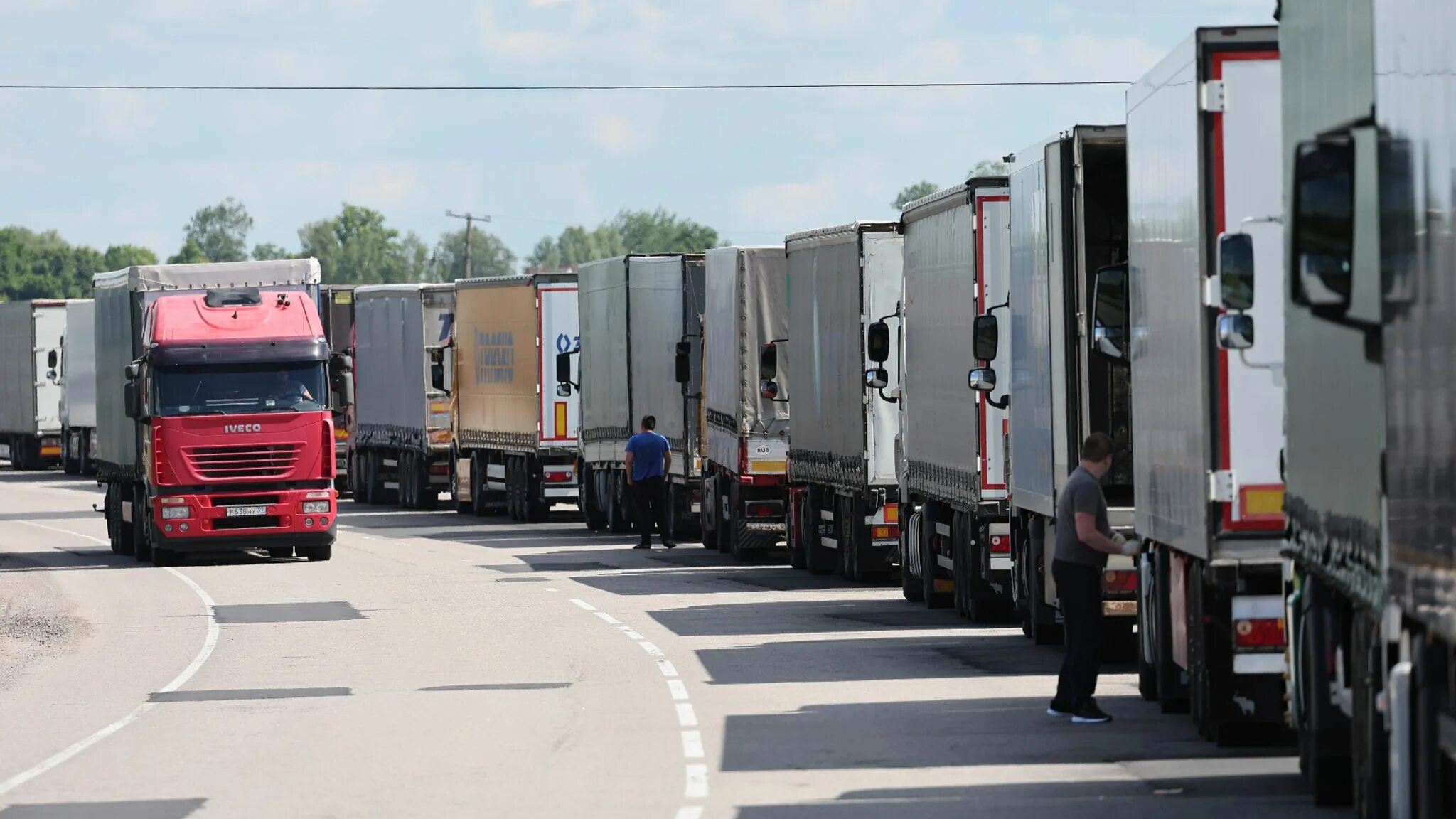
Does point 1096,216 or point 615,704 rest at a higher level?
point 1096,216

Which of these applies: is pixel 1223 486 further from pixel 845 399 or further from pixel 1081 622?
pixel 845 399

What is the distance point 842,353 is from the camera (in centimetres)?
2784

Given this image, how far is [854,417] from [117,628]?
7685mm

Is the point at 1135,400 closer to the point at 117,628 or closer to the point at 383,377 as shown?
the point at 117,628

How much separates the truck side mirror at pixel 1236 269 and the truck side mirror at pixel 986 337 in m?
8.15

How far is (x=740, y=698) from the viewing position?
17156 millimetres

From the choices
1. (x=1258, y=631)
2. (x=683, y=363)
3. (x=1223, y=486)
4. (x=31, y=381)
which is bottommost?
(x=1258, y=631)

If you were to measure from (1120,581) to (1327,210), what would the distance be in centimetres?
938

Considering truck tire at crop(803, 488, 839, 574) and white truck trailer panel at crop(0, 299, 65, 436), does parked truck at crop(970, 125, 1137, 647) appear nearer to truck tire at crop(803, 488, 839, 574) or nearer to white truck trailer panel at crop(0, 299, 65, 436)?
truck tire at crop(803, 488, 839, 574)

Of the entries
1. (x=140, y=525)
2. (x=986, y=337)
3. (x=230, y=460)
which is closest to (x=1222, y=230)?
(x=986, y=337)

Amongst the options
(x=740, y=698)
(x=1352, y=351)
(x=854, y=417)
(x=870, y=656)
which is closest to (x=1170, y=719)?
(x=740, y=698)

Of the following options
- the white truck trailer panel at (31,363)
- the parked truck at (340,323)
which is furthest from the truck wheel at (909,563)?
the white truck trailer panel at (31,363)

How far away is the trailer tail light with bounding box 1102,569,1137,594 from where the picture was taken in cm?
1802

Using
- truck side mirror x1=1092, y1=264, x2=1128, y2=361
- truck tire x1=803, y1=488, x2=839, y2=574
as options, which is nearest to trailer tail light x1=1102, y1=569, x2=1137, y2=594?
truck side mirror x1=1092, y1=264, x2=1128, y2=361
